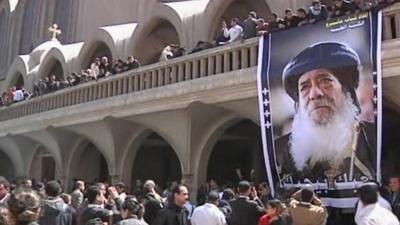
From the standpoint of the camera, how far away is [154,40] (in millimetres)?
18781

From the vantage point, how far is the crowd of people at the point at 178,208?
3.38 metres

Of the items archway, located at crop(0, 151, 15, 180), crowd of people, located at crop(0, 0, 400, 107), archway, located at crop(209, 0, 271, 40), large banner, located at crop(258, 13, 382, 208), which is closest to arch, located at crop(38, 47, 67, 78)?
archway, located at crop(0, 151, 15, 180)

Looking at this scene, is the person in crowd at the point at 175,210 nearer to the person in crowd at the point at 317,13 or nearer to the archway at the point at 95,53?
the person in crowd at the point at 317,13

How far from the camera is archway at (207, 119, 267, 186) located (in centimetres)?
1523

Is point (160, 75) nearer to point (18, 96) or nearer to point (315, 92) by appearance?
point (315, 92)

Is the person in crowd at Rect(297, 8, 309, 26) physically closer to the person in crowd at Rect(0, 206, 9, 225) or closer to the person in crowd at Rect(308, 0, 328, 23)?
the person in crowd at Rect(308, 0, 328, 23)

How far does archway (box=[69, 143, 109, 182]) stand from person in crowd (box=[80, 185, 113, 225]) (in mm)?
13002

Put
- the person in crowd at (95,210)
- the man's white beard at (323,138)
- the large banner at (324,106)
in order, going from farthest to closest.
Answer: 1. the man's white beard at (323,138)
2. the large banner at (324,106)
3. the person in crowd at (95,210)

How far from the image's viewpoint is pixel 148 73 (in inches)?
517

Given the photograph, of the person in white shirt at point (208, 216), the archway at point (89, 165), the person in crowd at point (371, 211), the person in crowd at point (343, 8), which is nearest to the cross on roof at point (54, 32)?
the archway at point (89, 165)

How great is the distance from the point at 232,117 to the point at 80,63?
9426mm

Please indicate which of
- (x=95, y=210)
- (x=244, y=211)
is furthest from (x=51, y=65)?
(x=95, y=210)

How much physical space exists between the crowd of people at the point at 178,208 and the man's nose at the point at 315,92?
2307 millimetres

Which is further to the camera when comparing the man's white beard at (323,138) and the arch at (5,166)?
the arch at (5,166)
